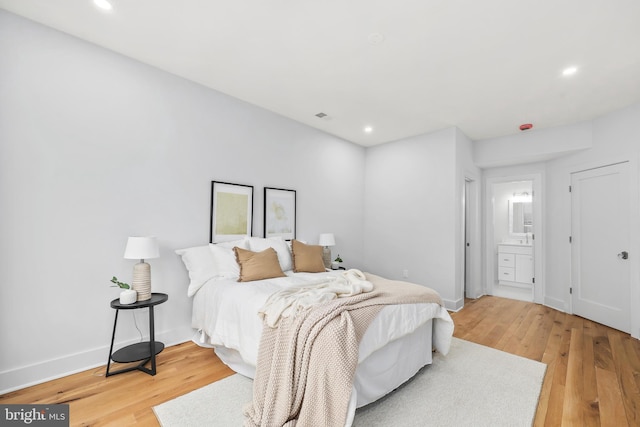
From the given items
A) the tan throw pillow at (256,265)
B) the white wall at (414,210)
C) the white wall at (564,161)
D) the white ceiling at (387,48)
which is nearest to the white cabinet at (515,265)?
the white wall at (564,161)

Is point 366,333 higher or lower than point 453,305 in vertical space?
higher

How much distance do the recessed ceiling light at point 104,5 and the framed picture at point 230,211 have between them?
1.66m

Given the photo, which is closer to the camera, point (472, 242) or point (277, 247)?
point (277, 247)

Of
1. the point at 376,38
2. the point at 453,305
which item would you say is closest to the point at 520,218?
the point at 453,305

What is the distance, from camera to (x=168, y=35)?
7.86 feet

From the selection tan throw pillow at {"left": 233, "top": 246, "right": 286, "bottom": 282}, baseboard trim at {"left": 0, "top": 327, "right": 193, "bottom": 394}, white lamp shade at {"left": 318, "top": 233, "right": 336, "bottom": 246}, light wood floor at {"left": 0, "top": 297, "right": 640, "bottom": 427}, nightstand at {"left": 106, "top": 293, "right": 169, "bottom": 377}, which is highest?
white lamp shade at {"left": 318, "top": 233, "right": 336, "bottom": 246}

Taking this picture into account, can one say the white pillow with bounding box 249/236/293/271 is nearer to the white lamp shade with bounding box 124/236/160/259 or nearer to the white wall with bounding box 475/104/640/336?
the white lamp shade with bounding box 124/236/160/259

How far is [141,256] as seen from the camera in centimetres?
240

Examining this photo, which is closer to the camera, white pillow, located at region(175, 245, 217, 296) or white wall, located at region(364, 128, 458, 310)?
white pillow, located at region(175, 245, 217, 296)

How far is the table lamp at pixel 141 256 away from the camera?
7.95ft

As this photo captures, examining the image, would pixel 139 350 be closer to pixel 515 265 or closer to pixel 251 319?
pixel 251 319

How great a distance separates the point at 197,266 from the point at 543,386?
3.19 meters

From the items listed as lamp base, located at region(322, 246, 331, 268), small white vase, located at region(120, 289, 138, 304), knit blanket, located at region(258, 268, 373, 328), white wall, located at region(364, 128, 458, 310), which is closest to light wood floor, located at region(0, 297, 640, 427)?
small white vase, located at region(120, 289, 138, 304)

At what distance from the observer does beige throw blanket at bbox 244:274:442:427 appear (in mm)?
1609
